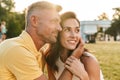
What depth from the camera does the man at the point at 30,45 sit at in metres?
3.65

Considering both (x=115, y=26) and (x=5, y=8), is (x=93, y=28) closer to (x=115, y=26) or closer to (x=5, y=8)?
(x=115, y=26)

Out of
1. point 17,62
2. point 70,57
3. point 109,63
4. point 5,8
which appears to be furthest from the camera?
point 5,8

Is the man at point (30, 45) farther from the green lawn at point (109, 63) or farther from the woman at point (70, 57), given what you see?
the green lawn at point (109, 63)

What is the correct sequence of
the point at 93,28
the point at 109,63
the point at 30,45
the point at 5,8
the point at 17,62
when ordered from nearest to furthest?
1. the point at 17,62
2. the point at 30,45
3. the point at 109,63
4. the point at 5,8
5. the point at 93,28

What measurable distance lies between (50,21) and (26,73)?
2.08ft

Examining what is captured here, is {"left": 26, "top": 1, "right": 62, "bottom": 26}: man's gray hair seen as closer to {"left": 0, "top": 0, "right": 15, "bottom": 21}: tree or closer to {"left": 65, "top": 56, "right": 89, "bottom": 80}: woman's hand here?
{"left": 65, "top": 56, "right": 89, "bottom": 80}: woman's hand

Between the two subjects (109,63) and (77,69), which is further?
(109,63)

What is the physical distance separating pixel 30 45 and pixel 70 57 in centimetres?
87

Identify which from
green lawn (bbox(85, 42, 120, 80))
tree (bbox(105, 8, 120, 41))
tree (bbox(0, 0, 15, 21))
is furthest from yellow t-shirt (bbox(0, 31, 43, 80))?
tree (bbox(105, 8, 120, 41))

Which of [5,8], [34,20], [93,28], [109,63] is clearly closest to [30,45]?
[34,20]

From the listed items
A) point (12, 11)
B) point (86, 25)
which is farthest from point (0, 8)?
point (86, 25)

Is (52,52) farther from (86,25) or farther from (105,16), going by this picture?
(105,16)

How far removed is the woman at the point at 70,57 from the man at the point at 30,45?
267 millimetres

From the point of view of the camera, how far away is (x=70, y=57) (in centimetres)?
461
